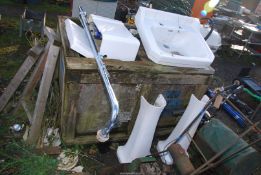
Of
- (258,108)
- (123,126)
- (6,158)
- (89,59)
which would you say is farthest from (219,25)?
(6,158)

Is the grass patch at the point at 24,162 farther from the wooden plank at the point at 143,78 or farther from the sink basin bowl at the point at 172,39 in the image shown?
the sink basin bowl at the point at 172,39

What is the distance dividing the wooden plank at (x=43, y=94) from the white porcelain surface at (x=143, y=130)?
3.80 ft

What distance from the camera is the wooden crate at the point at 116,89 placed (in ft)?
9.98

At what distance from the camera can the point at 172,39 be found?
411 centimetres

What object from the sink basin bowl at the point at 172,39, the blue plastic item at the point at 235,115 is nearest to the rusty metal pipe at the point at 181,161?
the sink basin bowl at the point at 172,39

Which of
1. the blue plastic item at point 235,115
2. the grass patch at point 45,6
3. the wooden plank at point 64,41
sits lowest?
the grass patch at point 45,6

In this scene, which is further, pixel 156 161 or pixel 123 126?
pixel 123 126

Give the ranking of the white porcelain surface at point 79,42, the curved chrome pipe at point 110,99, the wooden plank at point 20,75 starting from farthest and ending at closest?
1. the wooden plank at point 20,75
2. the white porcelain surface at point 79,42
3. the curved chrome pipe at point 110,99

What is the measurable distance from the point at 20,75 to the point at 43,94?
2.01ft

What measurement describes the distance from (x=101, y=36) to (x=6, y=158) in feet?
6.36

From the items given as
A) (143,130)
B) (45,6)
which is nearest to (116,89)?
(143,130)

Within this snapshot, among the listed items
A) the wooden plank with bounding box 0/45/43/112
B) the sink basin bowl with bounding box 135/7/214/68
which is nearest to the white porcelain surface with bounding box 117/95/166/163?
the sink basin bowl with bounding box 135/7/214/68

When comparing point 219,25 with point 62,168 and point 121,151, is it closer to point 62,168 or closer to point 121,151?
point 121,151

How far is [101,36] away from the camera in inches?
129
